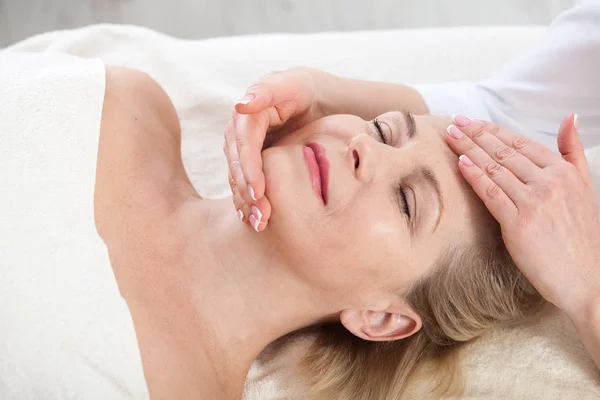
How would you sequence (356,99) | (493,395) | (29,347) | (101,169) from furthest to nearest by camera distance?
(356,99) < (493,395) < (101,169) < (29,347)

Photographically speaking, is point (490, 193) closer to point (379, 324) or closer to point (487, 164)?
point (487, 164)

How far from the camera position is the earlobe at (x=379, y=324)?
4.08 ft

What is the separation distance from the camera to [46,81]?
123cm

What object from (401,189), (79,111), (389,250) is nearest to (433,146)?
(401,189)

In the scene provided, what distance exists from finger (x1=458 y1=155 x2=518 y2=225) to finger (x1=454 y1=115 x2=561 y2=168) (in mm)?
121

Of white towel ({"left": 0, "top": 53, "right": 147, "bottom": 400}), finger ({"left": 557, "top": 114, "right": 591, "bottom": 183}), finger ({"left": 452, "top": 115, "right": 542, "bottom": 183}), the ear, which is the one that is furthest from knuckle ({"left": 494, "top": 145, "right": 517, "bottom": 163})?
white towel ({"left": 0, "top": 53, "right": 147, "bottom": 400})

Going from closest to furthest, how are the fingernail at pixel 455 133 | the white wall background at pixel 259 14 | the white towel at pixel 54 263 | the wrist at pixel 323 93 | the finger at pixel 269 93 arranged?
1. the white towel at pixel 54 263
2. the finger at pixel 269 93
3. the fingernail at pixel 455 133
4. the wrist at pixel 323 93
5. the white wall background at pixel 259 14

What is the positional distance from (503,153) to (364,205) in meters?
0.33

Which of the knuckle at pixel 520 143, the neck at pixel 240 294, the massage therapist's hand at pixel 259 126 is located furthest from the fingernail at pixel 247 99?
the knuckle at pixel 520 143

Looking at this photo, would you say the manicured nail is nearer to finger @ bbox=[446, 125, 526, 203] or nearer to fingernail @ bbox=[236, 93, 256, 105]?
fingernail @ bbox=[236, 93, 256, 105]

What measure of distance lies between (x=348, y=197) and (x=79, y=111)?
0.58 meters

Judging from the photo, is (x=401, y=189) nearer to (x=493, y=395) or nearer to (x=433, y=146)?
(x=433, y=146)

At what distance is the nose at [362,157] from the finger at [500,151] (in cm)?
25

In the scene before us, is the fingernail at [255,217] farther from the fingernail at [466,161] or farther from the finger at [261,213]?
the fingernail at [466,161]
